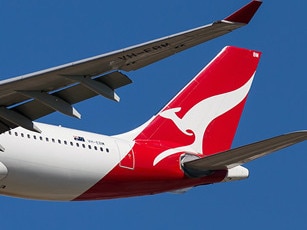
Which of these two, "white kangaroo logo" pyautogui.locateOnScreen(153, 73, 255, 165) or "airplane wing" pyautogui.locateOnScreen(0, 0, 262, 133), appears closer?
"airplane wing" pyautogui.locateOnScreen(0, 0, 262, 133)

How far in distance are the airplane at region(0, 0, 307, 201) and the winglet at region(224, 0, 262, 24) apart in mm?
19

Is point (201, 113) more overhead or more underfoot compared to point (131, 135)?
more overhead

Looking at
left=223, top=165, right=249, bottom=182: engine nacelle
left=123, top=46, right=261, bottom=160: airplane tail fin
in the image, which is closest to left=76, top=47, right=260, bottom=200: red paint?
left=123, top=46, right=261, bottom=160: airplane tail fin

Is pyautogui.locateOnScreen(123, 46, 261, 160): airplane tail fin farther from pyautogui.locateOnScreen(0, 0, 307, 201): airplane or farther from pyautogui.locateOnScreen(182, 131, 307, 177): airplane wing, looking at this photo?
pyautogui.locateOnScreen(182, 131, 307, 177): airplane wing

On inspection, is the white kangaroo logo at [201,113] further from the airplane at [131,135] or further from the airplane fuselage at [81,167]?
the airplane fuselage at [81,167]

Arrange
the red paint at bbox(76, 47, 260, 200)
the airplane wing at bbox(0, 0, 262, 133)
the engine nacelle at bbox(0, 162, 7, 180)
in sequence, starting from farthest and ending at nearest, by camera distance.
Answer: the red paint at bbox(76, 47, 260, 200) < the engine nacelle at bbox(0, 162, 7, 180) < the airplane wing at bbox(0, 0, 262, 133)

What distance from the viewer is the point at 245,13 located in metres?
20.7

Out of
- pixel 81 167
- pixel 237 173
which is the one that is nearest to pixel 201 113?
pixel 237 173

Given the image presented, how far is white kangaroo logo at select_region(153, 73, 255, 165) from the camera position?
32.0m

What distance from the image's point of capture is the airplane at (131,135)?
22.7 meters

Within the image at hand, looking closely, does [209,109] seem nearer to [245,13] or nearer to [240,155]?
[240,155]

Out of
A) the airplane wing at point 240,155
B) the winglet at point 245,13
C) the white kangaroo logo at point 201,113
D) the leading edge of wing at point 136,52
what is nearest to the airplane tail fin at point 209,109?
the white kangaroo logo at point 201,113

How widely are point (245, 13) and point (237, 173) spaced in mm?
10597

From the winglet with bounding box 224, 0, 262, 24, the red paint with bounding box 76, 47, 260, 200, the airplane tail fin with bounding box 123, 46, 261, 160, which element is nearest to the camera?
the winglet with bounding box 224, 0, 262, 24
